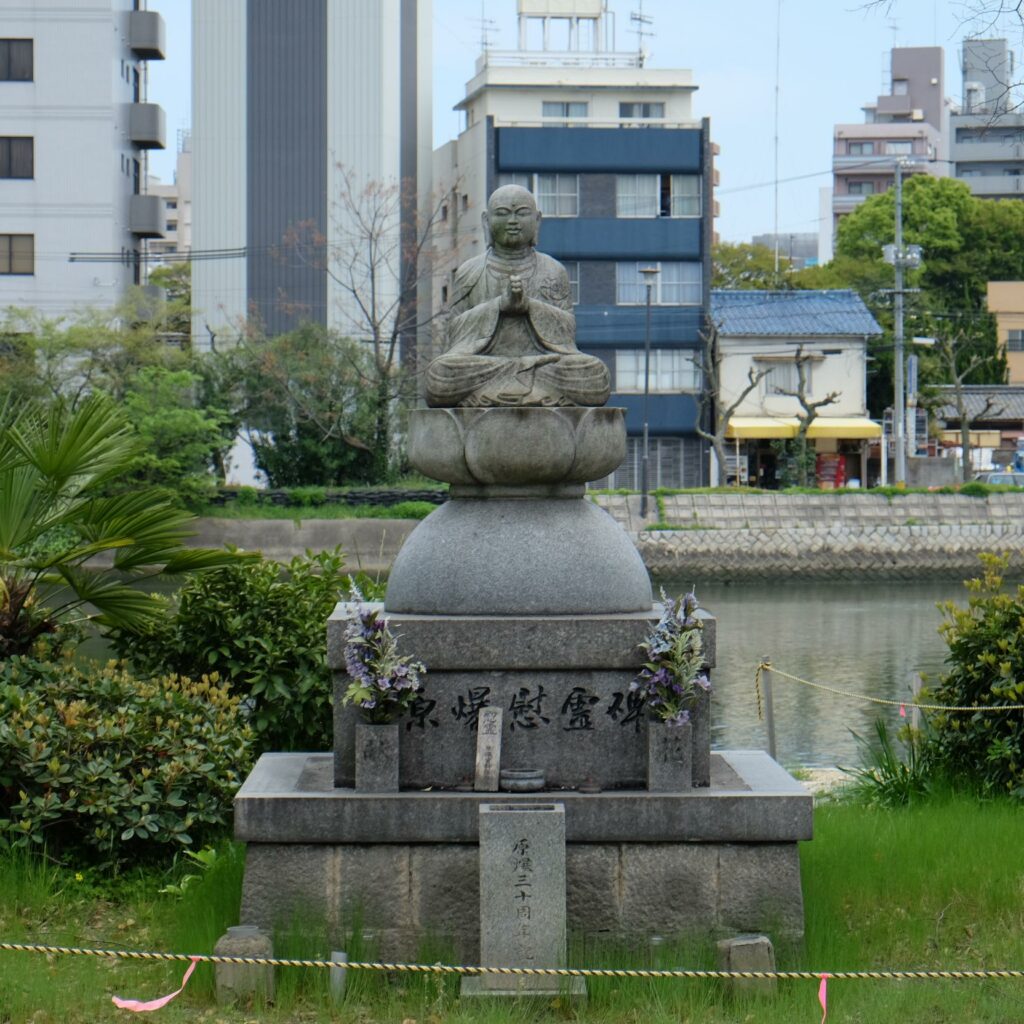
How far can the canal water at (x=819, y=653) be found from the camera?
17.4 meters

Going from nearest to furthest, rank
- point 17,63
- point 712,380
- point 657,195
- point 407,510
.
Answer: point 407,510 < point 17,63 < point 712,380 < point 657,195

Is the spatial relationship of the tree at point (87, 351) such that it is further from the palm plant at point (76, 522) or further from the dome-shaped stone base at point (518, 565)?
the dome-shaped stone base at point (518, 565)

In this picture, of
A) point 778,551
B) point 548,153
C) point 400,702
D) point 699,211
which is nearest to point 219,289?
point 548,153

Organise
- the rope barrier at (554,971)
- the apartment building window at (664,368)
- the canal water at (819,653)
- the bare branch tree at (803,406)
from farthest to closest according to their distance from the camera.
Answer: the apartment building window at (664,368)
the bare branch tree at (803,406)
the canal water at (819,653)
the rope barrier at (554,971)

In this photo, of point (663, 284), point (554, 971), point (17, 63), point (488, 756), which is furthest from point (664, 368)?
point (554, 971)

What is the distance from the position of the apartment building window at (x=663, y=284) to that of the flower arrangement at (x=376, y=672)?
44.7m

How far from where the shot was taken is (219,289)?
51469 millimetres

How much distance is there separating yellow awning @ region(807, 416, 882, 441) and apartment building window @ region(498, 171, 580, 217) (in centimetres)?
1022

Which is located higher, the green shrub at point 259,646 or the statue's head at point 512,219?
the statue's head at point 512,219

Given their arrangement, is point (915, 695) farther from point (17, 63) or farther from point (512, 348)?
point (17, 63)

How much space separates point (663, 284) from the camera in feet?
170

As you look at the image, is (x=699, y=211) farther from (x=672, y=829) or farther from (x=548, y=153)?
(x=672, y=829)

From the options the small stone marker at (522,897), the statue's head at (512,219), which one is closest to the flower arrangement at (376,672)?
the small stone marker at (522,897)

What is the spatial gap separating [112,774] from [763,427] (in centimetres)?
4439
